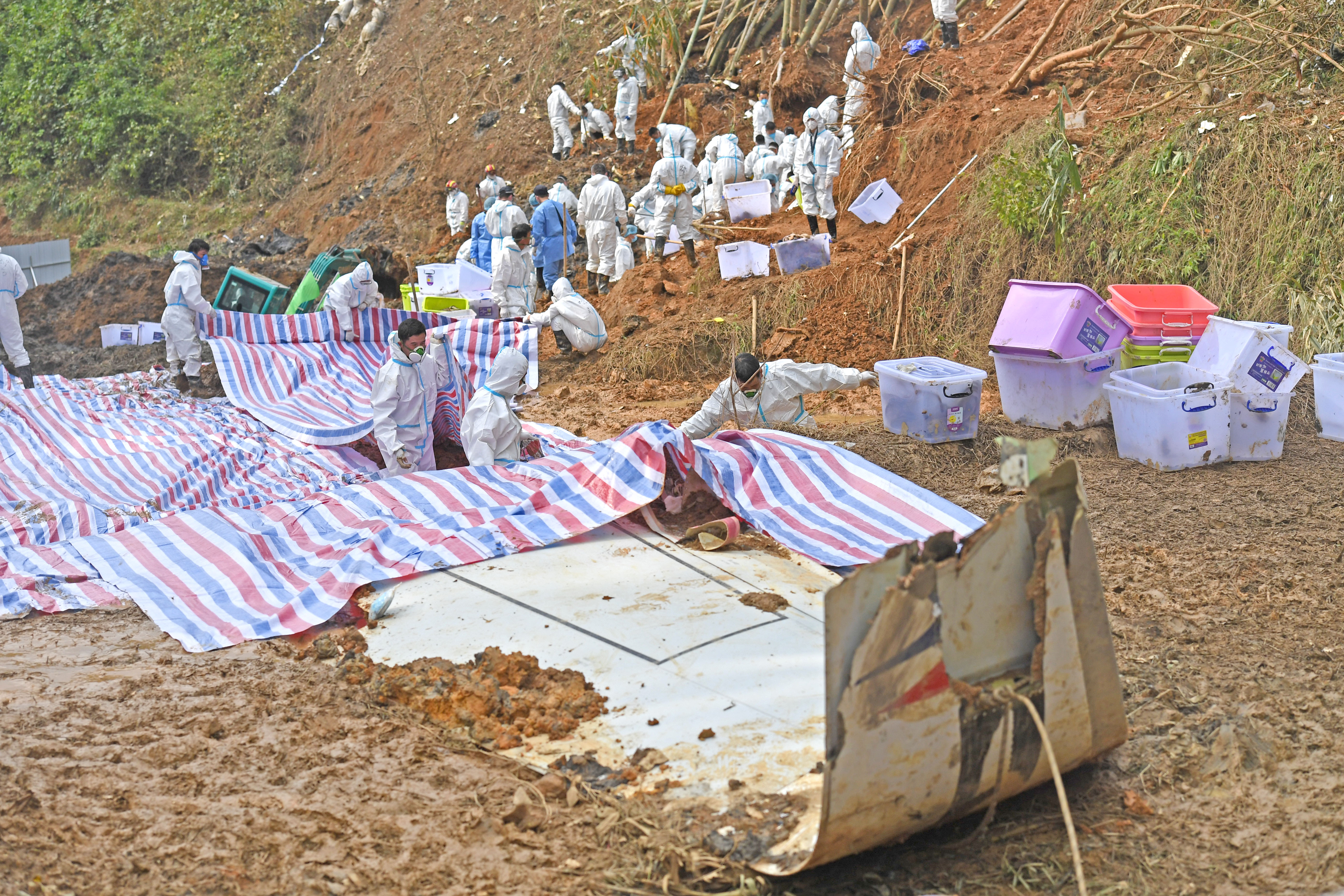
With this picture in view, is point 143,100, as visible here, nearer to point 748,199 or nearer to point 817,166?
point 748,199

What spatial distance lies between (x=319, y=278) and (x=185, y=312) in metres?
1.24

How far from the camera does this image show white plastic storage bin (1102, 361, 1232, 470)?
568cm

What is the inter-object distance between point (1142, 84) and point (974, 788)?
335 inches

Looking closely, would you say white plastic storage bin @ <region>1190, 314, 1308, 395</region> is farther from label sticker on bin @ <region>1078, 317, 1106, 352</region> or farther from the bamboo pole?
the bamboo pole

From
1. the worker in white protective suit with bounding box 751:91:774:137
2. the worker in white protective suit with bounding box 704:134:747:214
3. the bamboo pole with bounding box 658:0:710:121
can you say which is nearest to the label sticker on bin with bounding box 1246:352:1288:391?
the worker in white protective suit with bounding box 704:134:747:214

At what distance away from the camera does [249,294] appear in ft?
30.3

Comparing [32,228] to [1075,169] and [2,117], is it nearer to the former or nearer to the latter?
[2,117]

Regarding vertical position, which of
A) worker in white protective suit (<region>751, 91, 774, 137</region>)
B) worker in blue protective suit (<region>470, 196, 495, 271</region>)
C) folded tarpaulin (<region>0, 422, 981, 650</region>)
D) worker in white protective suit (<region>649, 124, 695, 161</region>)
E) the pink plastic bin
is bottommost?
folded tarpaulin (<region>0, 422, 981, 650</region>)

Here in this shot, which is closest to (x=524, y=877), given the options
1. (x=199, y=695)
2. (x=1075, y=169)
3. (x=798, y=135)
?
(x=199, y=695)

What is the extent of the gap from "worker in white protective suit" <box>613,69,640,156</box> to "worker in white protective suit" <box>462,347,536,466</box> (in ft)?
34.1

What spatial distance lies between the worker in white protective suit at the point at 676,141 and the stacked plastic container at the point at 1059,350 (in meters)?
6.87

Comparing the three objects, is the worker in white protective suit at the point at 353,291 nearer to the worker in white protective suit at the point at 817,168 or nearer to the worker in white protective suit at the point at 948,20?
the worker in white protective suit at the point at 817,168

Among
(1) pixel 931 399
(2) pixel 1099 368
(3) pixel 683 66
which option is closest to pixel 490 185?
(3) pixel 683 66

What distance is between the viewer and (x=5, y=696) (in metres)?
3.35
